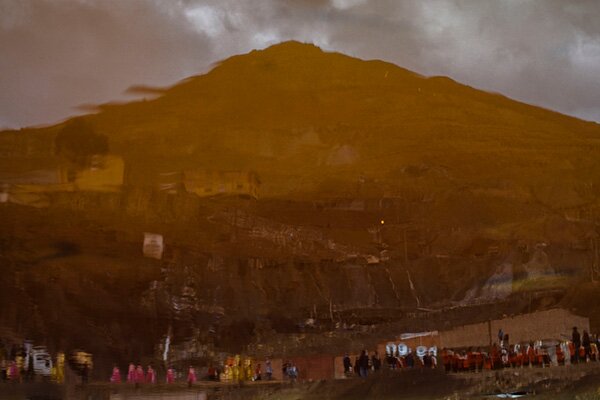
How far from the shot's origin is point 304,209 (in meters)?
7.52

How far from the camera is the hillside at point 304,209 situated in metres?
6.89

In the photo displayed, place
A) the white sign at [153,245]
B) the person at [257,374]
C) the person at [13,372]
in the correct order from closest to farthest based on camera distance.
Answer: the person at [13,372] < the person at [257,374] < the white sign at [153,245]

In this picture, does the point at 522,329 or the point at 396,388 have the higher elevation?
the point at 522,329

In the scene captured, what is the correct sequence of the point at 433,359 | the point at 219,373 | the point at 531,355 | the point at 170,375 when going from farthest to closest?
the point at 531,355
the point at 433,359
the point at 219,373
the point at 170,375

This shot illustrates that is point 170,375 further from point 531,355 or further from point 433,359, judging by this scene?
point 531,355

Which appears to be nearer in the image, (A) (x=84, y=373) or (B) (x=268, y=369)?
(A) (x=84, y=373)

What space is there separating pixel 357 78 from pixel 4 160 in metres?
3.37

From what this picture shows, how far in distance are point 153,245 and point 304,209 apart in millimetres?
1565

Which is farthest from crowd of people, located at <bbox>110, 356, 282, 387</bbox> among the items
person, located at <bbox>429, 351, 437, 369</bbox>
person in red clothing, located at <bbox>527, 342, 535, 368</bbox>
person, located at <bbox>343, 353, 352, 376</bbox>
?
person in red clothing, located at <bbox>527, 342, 535, 368</bbox>

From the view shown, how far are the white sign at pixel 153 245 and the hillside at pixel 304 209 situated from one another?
0.25ft

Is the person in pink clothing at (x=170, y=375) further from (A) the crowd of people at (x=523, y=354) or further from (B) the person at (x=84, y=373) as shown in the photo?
(A) the crowd of people at (x=523, y=354)

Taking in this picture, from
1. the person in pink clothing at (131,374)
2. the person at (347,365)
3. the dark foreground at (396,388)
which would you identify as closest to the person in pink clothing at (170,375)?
the dark foreground at (396,388)

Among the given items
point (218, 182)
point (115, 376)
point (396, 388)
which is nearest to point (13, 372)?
point (115, 376)

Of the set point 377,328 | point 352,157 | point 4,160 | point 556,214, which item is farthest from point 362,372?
point 4,160
